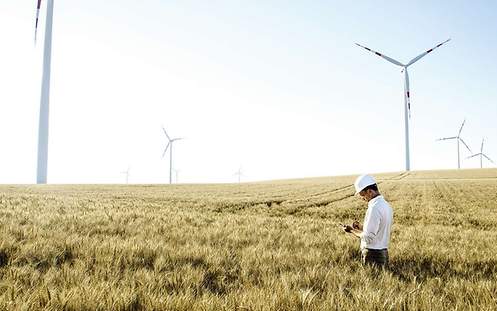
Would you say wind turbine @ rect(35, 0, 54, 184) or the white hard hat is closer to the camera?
the white hard hat

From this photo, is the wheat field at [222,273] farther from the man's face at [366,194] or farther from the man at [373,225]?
the man's face at [366,194]

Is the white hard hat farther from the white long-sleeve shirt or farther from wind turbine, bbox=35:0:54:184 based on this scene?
wind turbine, bbox=35:0:54:184

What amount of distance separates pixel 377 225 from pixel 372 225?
77mm

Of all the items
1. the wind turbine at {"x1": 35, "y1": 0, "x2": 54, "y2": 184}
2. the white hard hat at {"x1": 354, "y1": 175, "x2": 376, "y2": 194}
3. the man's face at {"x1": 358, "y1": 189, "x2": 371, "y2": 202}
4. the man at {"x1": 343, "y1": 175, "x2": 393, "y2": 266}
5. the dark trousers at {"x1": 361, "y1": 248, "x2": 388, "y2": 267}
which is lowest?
the dark trousers at {"x1": 361, "y1": 248, "x2": 388, "y2": 267}

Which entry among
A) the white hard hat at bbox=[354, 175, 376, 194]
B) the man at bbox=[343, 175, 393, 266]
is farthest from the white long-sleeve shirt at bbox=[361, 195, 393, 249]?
the white hard hat at bbox=[354, 175, 376, 194]

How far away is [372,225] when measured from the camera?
22.6ft

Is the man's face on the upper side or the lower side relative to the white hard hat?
lower

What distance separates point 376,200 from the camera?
693cm

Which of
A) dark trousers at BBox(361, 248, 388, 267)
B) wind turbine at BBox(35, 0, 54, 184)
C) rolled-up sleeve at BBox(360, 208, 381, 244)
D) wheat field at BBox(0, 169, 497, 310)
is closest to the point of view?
wheat field at BBox(0, 169, 497, 310)

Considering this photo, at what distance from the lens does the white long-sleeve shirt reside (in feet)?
22.6

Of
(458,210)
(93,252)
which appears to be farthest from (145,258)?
(458,210)

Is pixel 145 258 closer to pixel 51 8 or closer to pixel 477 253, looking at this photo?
pixel 477 253

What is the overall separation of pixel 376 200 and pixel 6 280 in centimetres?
523

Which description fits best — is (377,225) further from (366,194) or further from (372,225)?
(366,194)
